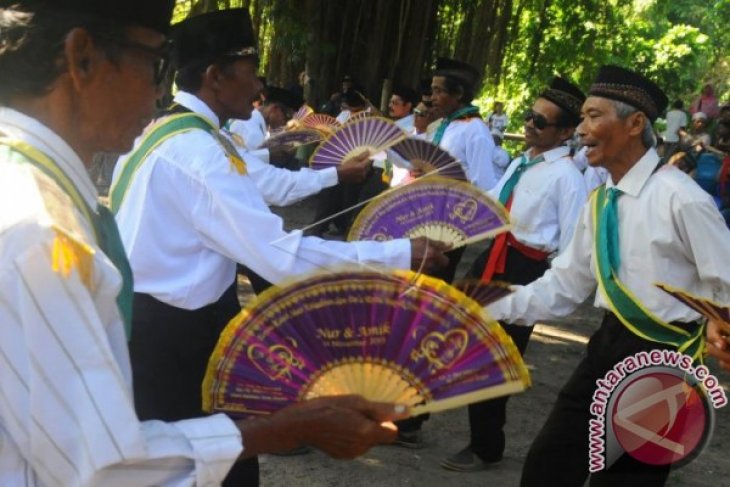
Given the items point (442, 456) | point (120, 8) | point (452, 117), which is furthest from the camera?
point (452, 117)

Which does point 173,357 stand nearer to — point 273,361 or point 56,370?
point 273,361

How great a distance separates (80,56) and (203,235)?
140 centimetres

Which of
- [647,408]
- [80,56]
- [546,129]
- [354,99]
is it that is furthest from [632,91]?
[354,99]

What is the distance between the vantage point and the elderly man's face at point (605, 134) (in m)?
3.80

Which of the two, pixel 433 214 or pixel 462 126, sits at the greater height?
pixel 462 126

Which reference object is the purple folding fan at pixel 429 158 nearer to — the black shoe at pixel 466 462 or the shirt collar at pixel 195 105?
the black shoe at pixel 466 462

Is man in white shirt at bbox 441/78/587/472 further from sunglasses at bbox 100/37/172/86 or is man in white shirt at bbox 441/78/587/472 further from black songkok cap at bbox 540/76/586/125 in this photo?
sunglasses at bbox 100/37/172/86

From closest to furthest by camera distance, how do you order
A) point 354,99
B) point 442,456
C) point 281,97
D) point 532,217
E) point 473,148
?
1. point 532,217
2. point 442,456
3. point 473,148
4. point 281,97
5. point 354,99

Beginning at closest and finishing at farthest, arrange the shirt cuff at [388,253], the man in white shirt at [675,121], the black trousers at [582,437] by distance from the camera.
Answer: the shirt cuff at [388,253] → the black trousers at [582,437] → the man in white shirt at [675,121]

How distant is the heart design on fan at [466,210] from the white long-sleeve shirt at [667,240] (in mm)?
665

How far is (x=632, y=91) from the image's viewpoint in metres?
3.86

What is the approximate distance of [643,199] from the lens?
359 cm

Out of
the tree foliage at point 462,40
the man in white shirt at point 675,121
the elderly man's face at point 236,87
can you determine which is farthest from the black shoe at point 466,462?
the man in white shirt at point 675,121

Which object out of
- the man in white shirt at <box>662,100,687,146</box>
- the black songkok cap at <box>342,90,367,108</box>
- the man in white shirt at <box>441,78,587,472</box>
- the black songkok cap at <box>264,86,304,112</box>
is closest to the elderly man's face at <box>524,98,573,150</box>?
the man in white shirt at <box>441,78,587,472</box>
